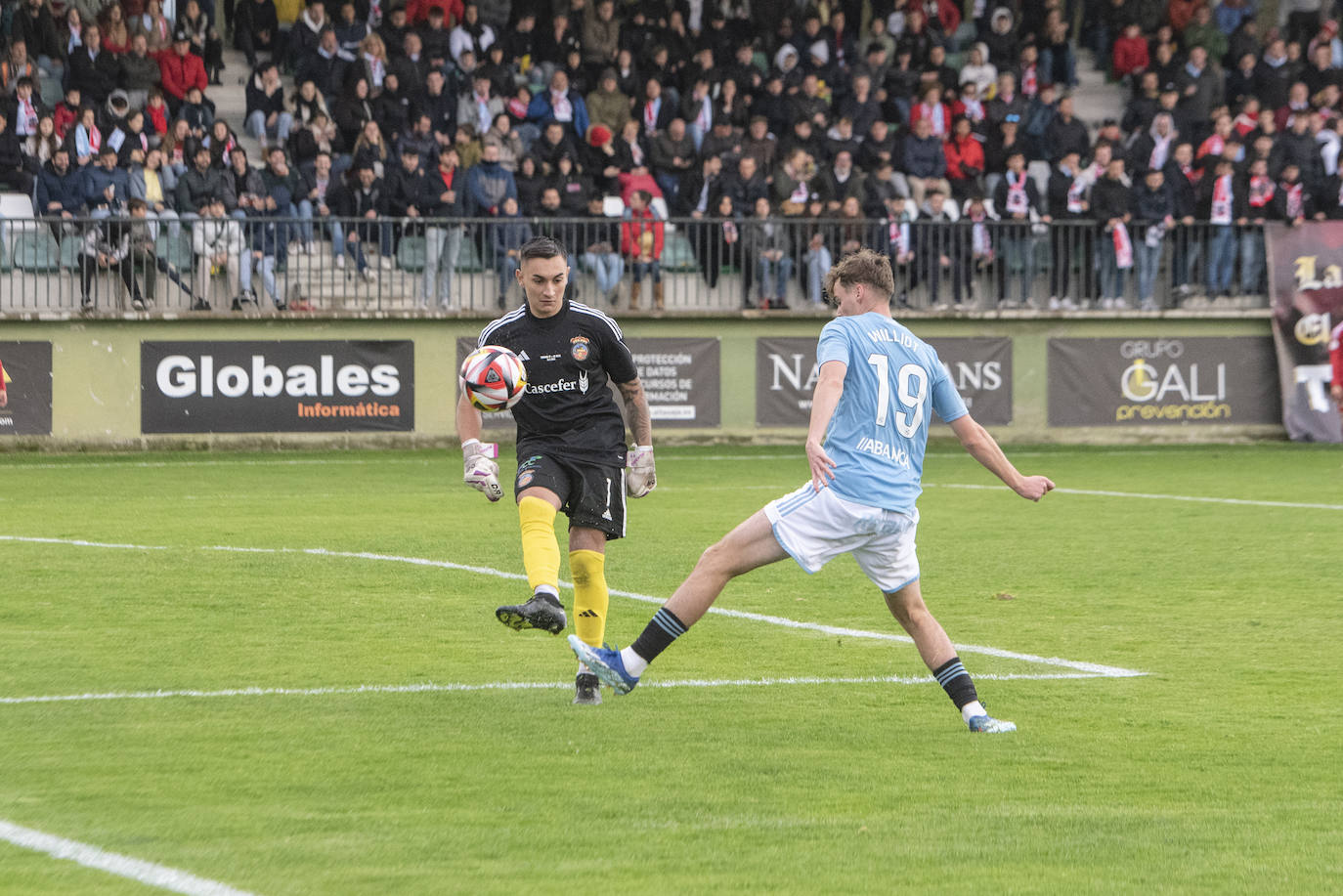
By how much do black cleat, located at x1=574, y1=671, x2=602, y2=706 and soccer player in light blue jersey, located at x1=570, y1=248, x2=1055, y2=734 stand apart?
62 cm

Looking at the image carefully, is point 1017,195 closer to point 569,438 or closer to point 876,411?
point 569,438

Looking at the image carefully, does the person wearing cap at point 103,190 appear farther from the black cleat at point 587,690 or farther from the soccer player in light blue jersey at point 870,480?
the soccer player in light blue jersey at point 870,480

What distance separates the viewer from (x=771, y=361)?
23375mm

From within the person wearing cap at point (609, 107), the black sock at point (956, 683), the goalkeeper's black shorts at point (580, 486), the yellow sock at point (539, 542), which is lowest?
the black sock at point (956, 683)

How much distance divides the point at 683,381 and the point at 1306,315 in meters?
8.64

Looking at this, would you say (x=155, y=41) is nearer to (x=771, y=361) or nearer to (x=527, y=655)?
(x=771, y=361)

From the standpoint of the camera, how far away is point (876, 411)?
21.2 feet

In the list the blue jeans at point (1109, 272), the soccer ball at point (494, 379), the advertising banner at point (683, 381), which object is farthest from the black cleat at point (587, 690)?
the blue jeans at point (1109, 272)

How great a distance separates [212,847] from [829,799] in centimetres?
191

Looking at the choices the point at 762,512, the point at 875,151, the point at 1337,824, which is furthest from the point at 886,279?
the point at 875,151

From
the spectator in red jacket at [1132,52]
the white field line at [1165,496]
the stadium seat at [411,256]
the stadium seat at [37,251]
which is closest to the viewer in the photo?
the white field line at [1165,496]

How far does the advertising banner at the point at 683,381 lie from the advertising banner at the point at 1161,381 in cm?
474

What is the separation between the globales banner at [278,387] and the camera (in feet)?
72.1

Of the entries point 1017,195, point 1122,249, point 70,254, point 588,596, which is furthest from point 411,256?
point 588,596
